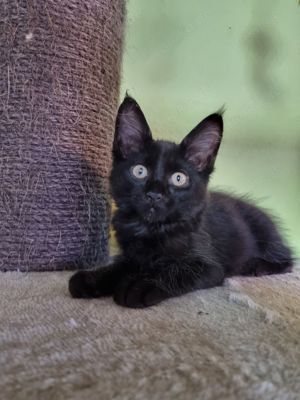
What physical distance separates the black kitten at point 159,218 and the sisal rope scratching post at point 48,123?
0.63 ft

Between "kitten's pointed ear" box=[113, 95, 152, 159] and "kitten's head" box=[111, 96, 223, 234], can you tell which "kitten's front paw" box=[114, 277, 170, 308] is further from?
"kitten's pointed ear" box=[113, 95, 152, 159]

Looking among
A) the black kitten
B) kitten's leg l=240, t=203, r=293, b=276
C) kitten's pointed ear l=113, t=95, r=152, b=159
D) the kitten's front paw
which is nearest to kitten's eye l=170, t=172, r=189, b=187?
the black kitten

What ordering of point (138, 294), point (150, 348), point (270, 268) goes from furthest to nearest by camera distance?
point (270, 268) < point (138, 294) < point (150, 348)

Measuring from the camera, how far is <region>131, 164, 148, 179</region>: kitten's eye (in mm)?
1019

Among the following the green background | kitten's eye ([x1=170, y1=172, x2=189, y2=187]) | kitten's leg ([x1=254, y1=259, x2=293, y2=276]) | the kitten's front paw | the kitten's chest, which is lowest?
kitten's leg ([x1=254, y1=259, x2=293, y2=276])

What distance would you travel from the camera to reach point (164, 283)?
90 cm

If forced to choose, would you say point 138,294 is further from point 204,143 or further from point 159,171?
point 204,143

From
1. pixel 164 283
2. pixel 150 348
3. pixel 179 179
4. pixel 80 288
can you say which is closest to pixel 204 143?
pixel 179 179

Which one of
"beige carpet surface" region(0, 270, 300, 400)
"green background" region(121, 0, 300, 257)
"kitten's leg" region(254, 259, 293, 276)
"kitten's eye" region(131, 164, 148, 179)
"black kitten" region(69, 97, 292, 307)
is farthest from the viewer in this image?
"green background" region(121, 0, 300, 257)

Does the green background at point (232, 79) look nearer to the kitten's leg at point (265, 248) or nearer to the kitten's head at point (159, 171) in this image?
the kitten's leg at point (265, 248)

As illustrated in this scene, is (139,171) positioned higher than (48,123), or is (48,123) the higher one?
(48,123)

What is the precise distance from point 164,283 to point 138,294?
101 mm

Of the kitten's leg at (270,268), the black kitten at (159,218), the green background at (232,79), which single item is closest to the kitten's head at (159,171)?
the black kitten at (159,218)

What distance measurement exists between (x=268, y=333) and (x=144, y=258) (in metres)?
0.41
